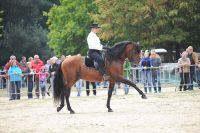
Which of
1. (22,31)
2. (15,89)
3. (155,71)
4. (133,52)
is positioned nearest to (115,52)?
(133,52)

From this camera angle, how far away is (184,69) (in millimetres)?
27719

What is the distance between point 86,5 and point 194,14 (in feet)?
52.1

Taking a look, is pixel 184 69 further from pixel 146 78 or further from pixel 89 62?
pixel 89 62

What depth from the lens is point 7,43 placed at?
60.9 meters

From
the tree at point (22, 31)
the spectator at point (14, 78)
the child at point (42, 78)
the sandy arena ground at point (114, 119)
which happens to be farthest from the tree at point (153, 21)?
the sandy arena ground at point (114, 119)

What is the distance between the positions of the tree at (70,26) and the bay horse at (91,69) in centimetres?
3748

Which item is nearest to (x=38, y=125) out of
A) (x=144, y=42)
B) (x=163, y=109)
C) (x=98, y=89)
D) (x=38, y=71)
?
(x=163, y=109)

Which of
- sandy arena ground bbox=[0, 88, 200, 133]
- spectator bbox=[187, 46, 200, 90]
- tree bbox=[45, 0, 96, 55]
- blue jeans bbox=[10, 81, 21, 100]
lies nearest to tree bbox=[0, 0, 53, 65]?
tree bbox=[45, 0, 96, 55]

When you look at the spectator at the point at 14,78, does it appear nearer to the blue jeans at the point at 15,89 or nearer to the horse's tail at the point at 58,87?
the blue jeans at the point at 15,89

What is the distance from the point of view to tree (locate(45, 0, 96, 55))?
58219 mm

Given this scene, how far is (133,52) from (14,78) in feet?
33.6

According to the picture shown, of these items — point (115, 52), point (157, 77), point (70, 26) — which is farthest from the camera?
point (70, 26)

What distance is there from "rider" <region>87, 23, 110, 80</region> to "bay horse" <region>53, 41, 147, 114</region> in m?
0.21

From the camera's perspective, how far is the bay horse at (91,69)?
1941 cm
